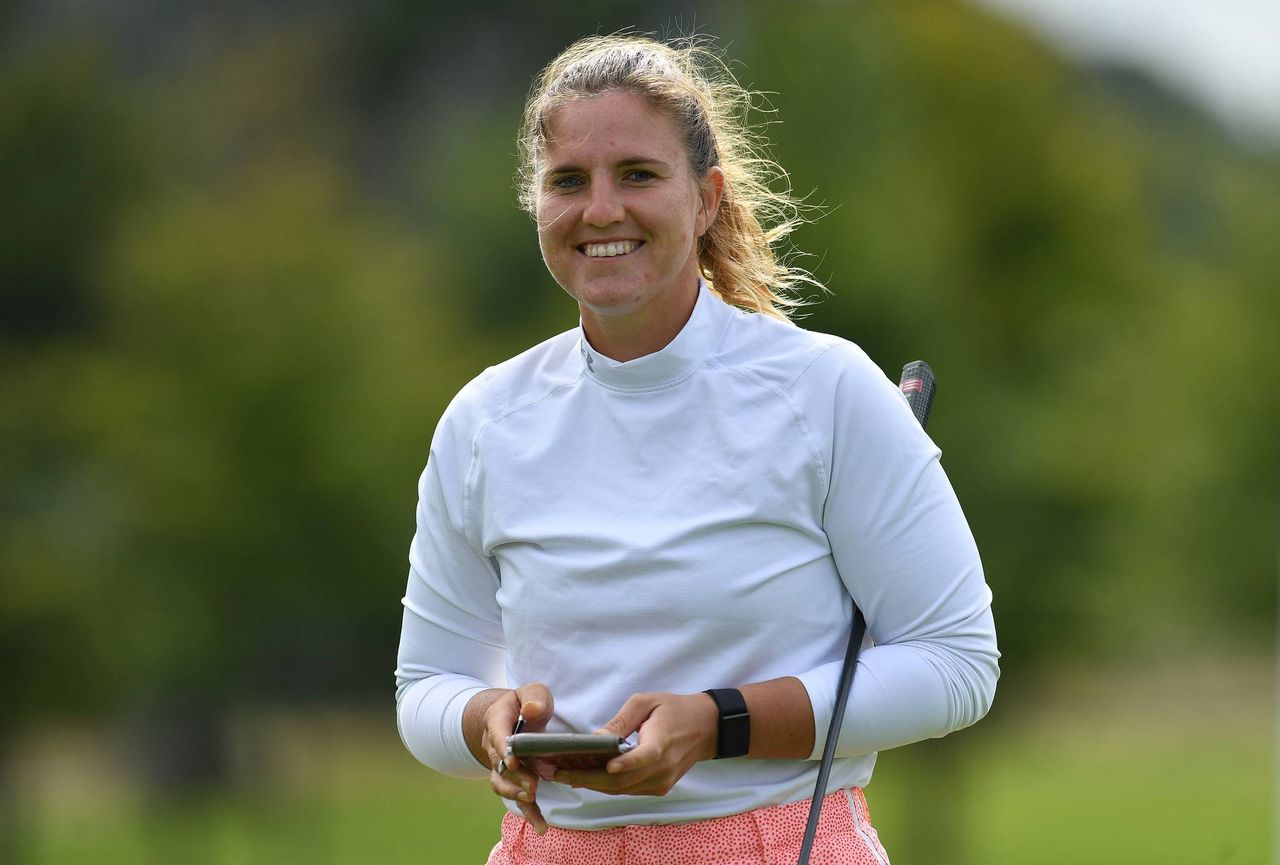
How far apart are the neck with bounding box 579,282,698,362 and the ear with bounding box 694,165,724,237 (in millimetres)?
142

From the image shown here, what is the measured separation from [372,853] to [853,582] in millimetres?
14631

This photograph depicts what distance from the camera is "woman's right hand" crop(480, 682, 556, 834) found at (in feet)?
7.74

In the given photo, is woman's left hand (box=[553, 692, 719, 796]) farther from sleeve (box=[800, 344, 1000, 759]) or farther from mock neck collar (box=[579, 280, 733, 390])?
mock neck collar (box=[579, 280, 733, 390])

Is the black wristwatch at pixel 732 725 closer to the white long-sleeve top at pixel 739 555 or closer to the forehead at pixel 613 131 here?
the white long-sleeve top at pixel 739 555

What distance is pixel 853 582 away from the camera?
246cm

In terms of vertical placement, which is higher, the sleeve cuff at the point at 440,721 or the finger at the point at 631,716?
the finger at the point at 631,716

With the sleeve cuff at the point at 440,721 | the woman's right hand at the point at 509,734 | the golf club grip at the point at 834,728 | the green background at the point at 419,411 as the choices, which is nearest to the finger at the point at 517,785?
the woman's right hand at the point at 509,734

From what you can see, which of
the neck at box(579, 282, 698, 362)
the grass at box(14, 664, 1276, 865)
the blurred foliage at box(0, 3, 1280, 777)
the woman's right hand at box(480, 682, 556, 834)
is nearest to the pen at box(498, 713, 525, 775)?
the woman's right hand at box(480, 682, 556, 834)

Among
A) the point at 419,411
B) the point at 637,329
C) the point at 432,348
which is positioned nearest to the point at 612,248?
the point at 637,329

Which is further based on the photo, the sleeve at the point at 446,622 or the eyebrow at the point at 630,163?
the sleeve at the point at 446,622

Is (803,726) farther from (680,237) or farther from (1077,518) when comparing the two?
(1077,518)

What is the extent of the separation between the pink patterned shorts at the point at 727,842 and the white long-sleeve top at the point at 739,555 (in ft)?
0.07

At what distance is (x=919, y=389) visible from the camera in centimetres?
288

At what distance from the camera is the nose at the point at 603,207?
2.51 meters
